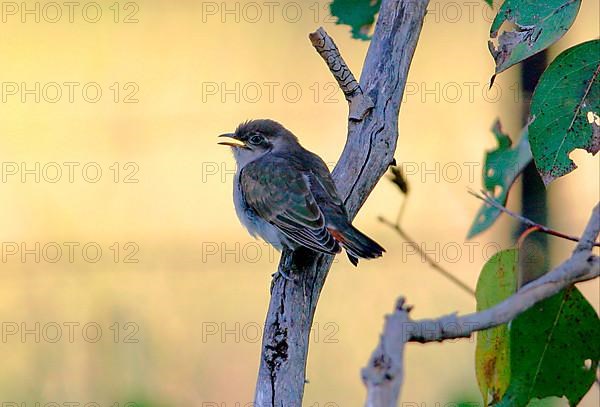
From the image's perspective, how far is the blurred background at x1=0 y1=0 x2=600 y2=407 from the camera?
571 cm

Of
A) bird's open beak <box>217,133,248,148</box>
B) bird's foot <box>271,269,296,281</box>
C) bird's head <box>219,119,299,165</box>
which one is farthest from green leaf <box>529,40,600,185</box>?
bird's open beak <box>217,133,248,148</box>

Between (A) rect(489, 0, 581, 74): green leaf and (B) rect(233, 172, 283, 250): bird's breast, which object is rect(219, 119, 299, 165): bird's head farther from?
(A) rect(489, 0, 581, 74): green leaf

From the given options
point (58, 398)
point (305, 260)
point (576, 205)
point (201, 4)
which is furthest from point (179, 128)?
point (305, 260)

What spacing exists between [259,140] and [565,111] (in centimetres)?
198

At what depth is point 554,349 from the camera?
1874 millimetres

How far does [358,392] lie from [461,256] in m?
1.01

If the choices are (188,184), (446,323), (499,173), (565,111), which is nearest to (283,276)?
(499,173)

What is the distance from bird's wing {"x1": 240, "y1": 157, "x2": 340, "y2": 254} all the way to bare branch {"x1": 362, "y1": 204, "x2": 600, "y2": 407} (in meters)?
1.49

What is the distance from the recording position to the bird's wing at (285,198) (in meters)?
3.01

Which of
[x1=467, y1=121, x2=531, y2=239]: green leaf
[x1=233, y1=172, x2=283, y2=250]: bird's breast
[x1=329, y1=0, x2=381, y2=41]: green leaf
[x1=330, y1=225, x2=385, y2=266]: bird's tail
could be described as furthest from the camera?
[x1=233, y1=172, x2=283, y2=250]: bird's breast

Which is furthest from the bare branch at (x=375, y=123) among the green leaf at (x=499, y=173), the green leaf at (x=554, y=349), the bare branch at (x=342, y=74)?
the green leaf at (x=554, y=349)

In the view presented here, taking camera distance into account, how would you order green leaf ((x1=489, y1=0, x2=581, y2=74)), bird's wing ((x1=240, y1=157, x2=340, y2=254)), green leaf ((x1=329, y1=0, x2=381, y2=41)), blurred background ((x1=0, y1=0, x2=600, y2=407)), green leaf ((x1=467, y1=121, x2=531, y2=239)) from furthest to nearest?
1. blurred background ((x1=0, y1=0, x2=600, y2=407))
2. bird's wing ((x1=240, y1=157, x2=340, y2=254))
3. green leaf ((x1=329, y1=0, x2=381, y2=41))
4. green leaf ((x1=467, y1=121, x2=531, y2=239))
5. green leaf ((x1=489, y1=0, x2=581, y2=74))

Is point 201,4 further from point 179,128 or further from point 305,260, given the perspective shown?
point 305,260

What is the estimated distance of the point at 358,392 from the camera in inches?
219
